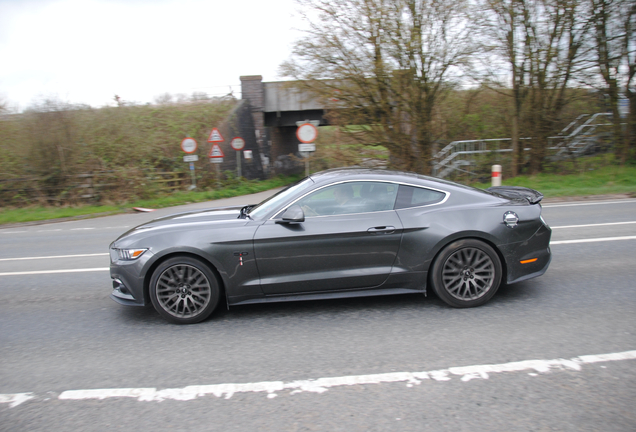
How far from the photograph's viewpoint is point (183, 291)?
15.3 ft

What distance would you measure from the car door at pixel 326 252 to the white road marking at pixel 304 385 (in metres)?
1.32

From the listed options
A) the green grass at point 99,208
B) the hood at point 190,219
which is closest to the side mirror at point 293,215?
the hood at point 190,219

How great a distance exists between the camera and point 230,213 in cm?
547

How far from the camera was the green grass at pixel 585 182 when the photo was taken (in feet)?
46.0

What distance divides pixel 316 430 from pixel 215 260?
7.26 feet

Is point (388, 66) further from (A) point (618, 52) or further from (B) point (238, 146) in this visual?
(B) point (238, 146)

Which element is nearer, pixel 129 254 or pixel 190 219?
pixel 129 254

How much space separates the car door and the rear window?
0.24 meters

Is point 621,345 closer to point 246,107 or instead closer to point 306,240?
point 306,240

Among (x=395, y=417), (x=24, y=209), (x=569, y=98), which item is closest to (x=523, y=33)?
(x=569, y=98)

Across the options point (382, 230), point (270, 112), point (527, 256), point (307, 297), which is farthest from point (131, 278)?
point (270, 112)

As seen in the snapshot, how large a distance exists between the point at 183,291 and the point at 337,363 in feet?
5.97

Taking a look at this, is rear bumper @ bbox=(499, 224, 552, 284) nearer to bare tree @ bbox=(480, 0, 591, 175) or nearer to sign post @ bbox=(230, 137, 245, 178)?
bare tree @ bbox=(480, 0, 591, 175)

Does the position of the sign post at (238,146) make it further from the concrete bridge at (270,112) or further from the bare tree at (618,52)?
the bare tree at (618,52)
